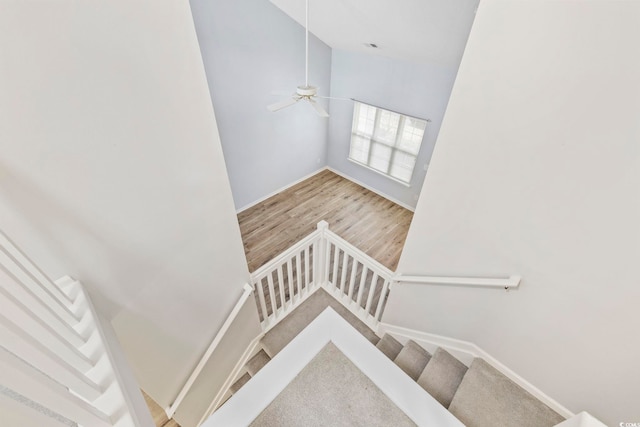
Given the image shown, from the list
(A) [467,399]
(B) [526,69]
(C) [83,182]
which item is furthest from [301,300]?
(B) [526,69]

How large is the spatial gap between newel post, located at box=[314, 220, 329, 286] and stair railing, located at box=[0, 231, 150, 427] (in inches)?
82.0

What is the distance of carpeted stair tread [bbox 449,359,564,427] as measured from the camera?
1.93 m

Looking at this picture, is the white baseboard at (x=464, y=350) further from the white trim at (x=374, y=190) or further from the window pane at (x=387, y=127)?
the window pane at (x=387, y=127)

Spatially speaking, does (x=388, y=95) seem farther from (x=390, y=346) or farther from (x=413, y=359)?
(x=413, y=359)

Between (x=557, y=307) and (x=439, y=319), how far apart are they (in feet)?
3.20

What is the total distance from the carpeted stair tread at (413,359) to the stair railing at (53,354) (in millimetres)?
2113

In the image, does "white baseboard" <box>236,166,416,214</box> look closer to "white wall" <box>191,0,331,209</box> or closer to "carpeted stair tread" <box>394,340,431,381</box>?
"white wall" <box>191,0,331,209</box>

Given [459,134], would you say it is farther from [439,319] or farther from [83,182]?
[83,182]

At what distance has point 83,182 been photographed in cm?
115

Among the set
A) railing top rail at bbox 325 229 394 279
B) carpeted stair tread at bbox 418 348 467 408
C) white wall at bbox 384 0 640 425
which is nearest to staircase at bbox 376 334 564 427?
carpeted stair tread at bbox 418 348 467 408

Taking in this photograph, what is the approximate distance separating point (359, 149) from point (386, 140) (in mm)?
687

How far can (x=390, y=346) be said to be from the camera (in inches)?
115

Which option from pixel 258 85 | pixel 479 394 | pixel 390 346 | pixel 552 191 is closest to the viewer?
pixel 552 191

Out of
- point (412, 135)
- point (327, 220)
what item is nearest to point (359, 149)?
point (412, 135)
